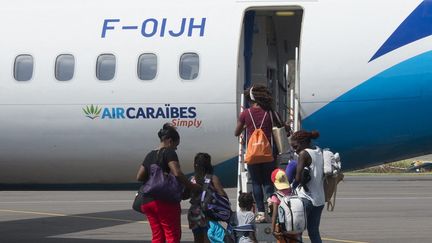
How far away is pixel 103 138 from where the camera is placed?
15008 mm

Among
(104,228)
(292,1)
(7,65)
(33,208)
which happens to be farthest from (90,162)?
(33,208)

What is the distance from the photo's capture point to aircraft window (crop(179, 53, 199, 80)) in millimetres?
14719

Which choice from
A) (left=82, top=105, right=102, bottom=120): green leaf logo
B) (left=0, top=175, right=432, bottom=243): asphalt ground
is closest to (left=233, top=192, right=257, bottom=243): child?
(left=82, top=105, right=102, bottom=120): green leaf logo

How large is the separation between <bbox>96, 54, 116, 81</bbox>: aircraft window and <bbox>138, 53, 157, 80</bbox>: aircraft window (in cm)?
35

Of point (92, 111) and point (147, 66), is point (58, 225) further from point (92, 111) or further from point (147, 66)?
point (147, 66)

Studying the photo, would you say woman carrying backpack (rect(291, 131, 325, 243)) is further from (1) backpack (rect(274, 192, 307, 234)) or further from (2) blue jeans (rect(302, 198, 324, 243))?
(1) backpack (rect(274, 192, 307, 234))

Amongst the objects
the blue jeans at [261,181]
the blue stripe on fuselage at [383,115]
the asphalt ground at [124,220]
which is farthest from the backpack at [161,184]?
the asphalt ground at [124,220]

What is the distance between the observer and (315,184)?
13672 millimetres

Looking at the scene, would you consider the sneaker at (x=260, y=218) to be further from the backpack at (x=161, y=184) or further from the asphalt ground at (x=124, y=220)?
the asphalt ground at (x=124, y=220)

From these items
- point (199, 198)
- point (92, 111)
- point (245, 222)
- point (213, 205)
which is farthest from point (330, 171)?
point (92, 111)

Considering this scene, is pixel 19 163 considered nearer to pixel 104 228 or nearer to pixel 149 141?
pixel 149 141

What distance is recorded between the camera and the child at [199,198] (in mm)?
13305

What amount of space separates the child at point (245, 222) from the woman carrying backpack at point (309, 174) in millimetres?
619

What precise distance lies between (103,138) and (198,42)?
1.75 m
